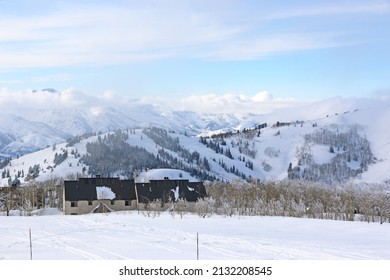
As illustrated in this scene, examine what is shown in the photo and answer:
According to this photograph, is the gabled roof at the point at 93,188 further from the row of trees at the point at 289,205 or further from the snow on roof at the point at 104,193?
the row of trees at the point at 289,205

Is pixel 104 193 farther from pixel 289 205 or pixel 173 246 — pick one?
pixel 173 246

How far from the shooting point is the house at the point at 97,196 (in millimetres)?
70188

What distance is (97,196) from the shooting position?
71375 millimetres

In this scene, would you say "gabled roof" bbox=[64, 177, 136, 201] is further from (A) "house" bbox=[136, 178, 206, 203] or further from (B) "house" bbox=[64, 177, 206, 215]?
(A) "house" bbox=[136, 178, 206, 203]

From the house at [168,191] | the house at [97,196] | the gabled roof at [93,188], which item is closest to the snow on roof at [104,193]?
the house at [97,196]

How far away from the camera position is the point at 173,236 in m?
25.0

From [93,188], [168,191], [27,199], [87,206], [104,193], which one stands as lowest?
[87,206]

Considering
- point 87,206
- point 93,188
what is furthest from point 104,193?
point 87,206

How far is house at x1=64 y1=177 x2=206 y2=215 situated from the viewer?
70.3 meters

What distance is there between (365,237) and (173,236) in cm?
998

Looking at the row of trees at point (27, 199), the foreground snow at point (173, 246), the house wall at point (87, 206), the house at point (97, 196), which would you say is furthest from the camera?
the row of trees at point (27, 199)

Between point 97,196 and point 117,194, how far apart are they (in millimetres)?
2732

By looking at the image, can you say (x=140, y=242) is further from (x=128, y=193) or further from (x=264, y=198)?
(x=264, y=198)
